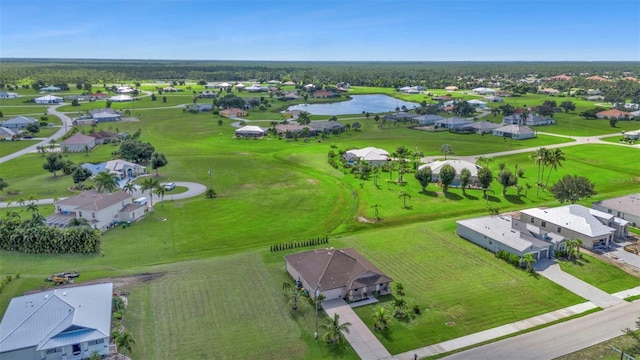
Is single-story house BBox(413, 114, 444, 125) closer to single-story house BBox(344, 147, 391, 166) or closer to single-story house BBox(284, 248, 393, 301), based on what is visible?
single-story house BBox(344, 147, 391, 166)

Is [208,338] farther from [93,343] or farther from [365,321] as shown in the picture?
[365,321]

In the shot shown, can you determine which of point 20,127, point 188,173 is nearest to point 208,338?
point 188,173

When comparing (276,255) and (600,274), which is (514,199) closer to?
(600,274)

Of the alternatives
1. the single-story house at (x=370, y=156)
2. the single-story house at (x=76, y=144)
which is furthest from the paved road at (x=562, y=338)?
the single-story house at (x=76, y=144)

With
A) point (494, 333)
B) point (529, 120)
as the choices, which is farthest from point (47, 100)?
point (494, 333)

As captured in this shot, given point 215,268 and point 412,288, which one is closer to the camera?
point 412,288
